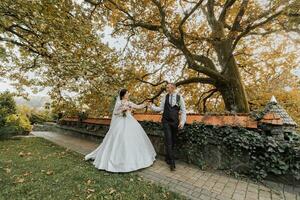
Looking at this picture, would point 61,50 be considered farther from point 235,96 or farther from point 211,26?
point 235,96

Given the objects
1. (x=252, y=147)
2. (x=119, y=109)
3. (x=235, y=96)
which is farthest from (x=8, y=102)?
(x=252, y=147)

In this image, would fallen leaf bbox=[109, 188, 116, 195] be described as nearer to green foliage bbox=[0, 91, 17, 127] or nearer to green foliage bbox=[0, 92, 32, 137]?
green foliage bbox=[0, 92, 32, 137]

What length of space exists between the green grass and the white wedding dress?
9.8 inches

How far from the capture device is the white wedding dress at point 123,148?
452 centimetres

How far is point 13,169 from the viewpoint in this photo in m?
4.46

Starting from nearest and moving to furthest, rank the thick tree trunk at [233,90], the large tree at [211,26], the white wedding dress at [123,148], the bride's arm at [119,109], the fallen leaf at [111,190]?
the fallen leaf at [111,190] → the white wedding dress at [123,148] → the bride's arm at [119,109] → the large tree at [211,26] → the thick tree trunk at [233,90]

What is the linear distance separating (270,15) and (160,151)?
5.94 m

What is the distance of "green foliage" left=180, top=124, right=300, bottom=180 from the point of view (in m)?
3.79

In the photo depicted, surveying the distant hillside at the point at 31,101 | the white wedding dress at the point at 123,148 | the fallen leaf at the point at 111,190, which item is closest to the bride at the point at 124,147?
the white wedding dress at the point at 123,148

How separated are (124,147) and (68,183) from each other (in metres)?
1.48

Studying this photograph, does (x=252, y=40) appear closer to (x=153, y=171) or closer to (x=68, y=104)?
(x=153, y=171)

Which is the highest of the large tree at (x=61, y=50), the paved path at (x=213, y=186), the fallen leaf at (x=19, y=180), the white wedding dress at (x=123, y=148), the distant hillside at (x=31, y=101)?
the large tree at (x=61, y=50)

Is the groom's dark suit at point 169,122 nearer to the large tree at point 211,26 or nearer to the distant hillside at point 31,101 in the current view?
the large tree at point 211,26

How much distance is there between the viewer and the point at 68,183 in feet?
12.0
